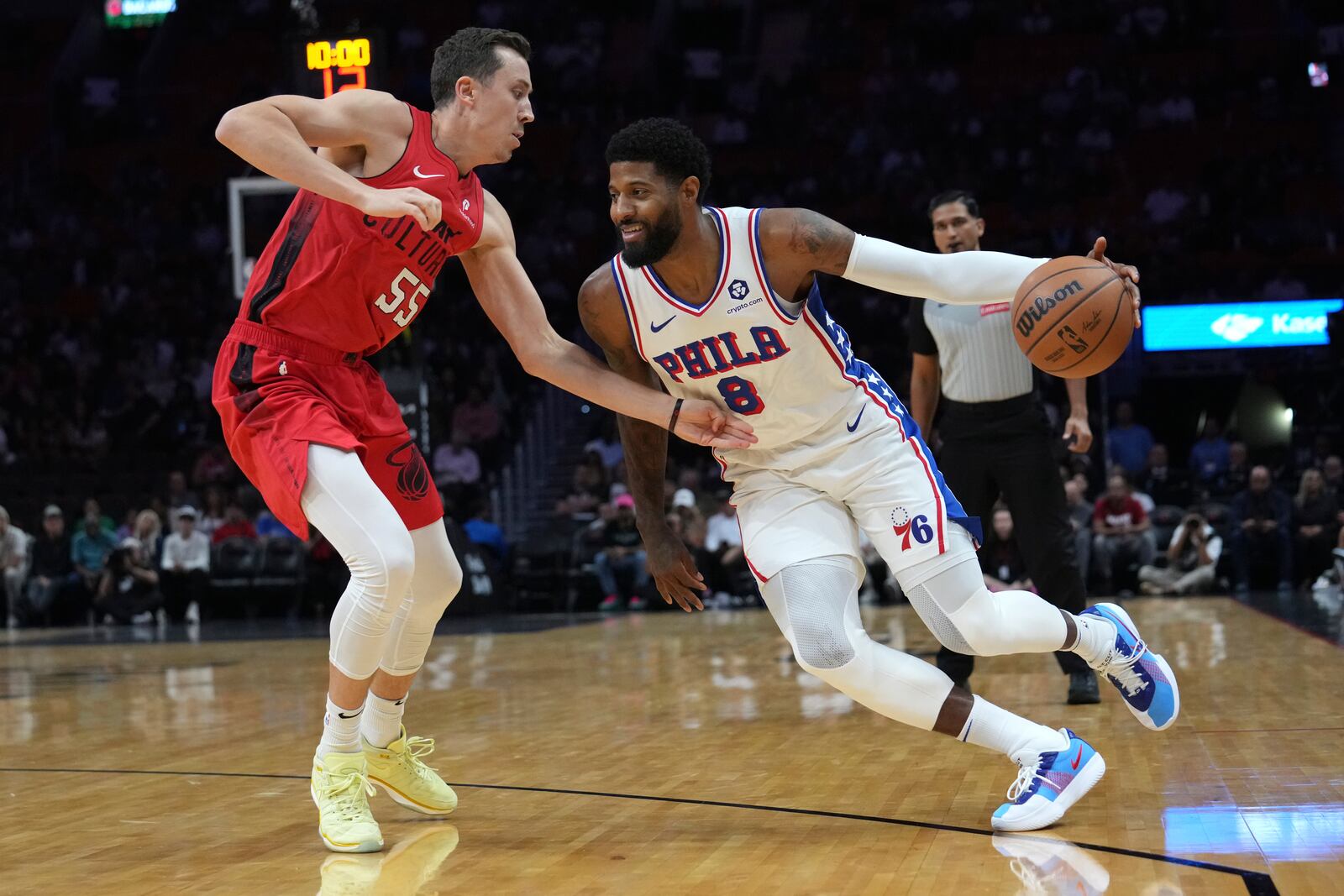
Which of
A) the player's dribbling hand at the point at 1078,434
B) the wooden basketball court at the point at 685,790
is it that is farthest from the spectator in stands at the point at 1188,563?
the player's dribbling hand at the point at 1078,434

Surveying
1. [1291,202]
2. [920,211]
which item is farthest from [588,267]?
[1291,202]

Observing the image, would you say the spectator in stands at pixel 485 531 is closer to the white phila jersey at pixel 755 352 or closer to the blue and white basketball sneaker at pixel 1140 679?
the white phila jersey at pixel 755 352

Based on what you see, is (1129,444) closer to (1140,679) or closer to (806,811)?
(1140,679)

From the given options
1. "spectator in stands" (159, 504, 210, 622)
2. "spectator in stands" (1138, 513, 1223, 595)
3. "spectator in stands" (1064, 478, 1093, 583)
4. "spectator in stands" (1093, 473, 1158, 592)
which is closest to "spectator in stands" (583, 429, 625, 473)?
"spectator in stands" (159, 504, 210, 622)

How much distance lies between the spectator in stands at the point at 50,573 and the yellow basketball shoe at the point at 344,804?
12502mm

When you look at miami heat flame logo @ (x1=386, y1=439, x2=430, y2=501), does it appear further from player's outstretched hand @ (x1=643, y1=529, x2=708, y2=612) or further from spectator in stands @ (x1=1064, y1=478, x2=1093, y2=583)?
spectator in stands @ (x1=1064, y1=478, x2=1093, y2=583)

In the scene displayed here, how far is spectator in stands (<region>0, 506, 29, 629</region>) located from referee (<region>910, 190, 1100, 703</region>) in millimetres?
11915

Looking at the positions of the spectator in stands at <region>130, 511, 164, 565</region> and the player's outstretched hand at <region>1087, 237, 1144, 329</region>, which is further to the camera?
the spectator in stands at <region>130, 511, 164, 565</region>

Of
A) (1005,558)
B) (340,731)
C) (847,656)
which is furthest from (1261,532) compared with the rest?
(340,731)

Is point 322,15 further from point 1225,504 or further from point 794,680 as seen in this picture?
point 794,680

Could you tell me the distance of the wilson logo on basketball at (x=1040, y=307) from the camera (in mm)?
3770

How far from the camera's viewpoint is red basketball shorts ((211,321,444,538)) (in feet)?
12.5

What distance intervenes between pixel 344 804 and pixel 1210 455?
12772mm

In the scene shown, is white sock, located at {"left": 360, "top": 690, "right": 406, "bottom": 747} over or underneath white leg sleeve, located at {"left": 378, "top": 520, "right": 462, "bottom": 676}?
underneath
